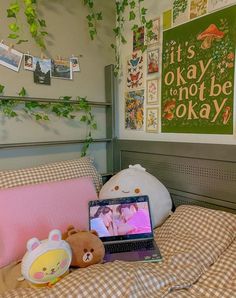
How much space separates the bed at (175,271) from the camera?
2.49ft

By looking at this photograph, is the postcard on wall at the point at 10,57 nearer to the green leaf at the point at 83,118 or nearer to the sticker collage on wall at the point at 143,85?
the green leaf at the point at 83,118

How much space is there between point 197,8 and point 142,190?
1022mm

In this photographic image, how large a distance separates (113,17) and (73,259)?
1694 millimetres

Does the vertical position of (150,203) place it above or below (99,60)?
below

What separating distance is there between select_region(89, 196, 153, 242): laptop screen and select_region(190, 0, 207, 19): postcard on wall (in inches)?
39.8

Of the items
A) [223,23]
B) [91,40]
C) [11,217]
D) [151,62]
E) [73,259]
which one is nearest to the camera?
[73,259]

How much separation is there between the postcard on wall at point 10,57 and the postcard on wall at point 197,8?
3.30ft

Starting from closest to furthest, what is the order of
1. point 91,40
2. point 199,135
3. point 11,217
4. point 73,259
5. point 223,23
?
point 73,259, point 11,217, point 223,23, point 199,135, point 91,40

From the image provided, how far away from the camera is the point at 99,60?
1.87 metres

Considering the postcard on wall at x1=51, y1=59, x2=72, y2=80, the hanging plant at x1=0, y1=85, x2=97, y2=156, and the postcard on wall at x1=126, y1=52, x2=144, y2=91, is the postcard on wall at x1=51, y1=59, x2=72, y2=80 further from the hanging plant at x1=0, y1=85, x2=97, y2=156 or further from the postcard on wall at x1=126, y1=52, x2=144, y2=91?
the postcard on wall at x1=126, y1=52, x2=144, y2=91

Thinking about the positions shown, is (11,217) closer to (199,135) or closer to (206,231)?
(206,231)

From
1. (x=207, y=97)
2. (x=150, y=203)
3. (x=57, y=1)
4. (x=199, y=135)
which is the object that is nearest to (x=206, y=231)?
(x=150, y=203)

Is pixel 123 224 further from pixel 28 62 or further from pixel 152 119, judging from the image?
pixel 28 62

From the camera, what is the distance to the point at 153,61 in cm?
164
